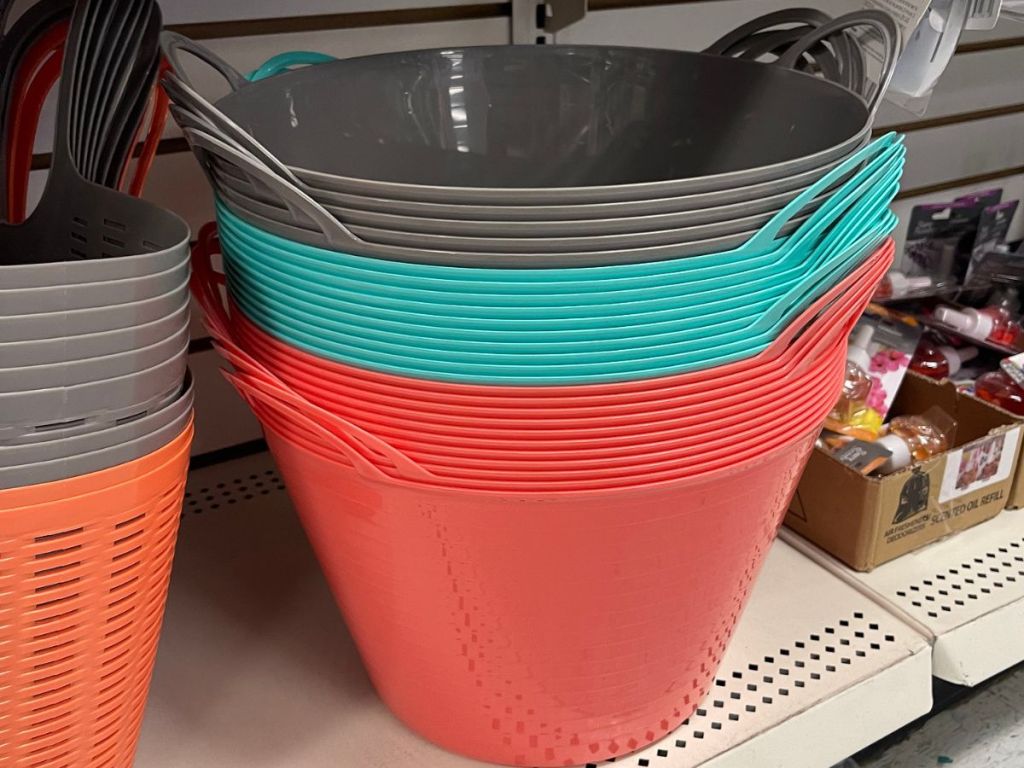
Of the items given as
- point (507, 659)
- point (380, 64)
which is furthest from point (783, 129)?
point (507, 659)

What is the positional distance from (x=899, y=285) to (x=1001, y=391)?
26 cm

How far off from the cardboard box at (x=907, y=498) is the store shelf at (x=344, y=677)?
4 cm

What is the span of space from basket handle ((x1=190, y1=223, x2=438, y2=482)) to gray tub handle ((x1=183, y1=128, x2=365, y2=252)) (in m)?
0.09

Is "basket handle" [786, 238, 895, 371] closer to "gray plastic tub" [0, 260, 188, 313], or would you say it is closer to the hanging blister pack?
the hanging blister pack

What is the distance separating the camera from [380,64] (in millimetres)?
837

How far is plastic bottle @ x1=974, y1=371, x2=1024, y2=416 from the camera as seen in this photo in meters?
1.15

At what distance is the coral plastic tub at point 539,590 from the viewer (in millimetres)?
568

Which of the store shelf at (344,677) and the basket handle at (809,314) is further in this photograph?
the store shelf at (344,677)

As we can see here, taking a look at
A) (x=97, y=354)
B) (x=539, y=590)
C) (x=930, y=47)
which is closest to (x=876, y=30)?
(x=930, y=47)

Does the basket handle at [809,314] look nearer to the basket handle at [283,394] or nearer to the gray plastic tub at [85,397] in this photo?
the basket handle at [283,394]

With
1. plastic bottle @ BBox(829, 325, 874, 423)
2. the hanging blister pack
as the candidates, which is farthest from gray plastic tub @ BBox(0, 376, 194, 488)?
plastic bottle @ BBox(829, 325, 874, 423)

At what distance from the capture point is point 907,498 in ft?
3.07

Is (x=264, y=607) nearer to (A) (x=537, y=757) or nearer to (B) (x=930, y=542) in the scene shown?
(A) (x=537, y=757)

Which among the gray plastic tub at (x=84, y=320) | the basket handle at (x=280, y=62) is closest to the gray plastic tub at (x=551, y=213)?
the gray plastic tub at (x=84, y=320)
